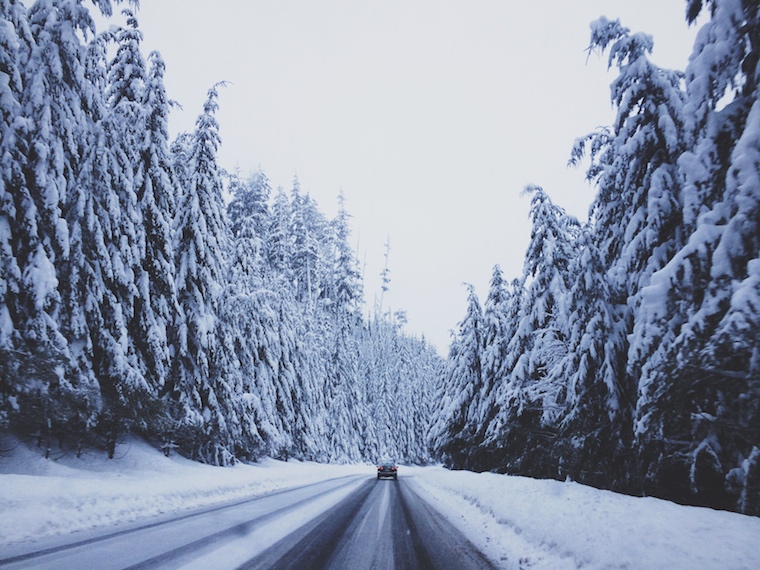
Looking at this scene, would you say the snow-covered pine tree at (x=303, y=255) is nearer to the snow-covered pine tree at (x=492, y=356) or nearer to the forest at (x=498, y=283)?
the forest at (x=498, y=283)

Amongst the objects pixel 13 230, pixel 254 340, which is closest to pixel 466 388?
pixel 254 340

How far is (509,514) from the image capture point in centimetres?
838

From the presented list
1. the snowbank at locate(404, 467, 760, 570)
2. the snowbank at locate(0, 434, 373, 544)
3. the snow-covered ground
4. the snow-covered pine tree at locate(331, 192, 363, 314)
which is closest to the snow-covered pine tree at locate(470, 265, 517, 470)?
the snow-covered ground

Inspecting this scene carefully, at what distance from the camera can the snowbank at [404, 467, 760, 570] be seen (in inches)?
152

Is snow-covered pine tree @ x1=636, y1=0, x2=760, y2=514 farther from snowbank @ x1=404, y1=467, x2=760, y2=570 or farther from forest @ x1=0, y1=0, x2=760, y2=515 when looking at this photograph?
snowbank @ x1=404, y1=467, x2=760, y2=570

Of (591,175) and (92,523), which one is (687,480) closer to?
(591,175)

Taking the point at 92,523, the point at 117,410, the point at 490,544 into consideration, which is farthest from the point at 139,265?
the point at 490,544

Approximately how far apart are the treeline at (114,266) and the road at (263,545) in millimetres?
5580

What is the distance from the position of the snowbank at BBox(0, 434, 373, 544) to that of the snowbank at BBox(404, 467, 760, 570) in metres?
6.86

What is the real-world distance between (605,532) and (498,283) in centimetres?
2071

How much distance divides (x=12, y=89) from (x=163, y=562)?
12263 mm

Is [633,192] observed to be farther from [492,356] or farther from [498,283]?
[498,283]

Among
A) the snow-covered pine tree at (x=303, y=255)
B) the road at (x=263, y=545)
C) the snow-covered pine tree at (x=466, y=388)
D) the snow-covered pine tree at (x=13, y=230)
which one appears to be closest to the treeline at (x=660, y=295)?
the road at (x=263, y=545)

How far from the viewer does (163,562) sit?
5.13 metres
